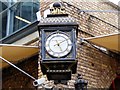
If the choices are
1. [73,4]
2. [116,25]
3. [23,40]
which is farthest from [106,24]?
[23,40]

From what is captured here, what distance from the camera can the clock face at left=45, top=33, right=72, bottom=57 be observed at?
309 cm

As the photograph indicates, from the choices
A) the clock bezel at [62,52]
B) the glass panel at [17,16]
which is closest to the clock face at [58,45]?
the clock bezel at [62,52]

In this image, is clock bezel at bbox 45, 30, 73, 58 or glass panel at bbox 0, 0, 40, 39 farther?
glass panel at bbox 0, 0, 40, 39

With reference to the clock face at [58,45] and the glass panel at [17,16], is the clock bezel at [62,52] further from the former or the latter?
the glass panel at [17,16]

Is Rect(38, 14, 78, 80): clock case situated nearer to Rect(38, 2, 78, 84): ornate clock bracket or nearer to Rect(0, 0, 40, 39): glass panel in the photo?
Rect(38, 2, 78, 84): ornate clock bracket

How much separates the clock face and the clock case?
0.03 m

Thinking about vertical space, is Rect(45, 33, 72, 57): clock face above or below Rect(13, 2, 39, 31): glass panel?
below

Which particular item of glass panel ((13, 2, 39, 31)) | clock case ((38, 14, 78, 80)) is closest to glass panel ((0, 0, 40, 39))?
glass panel ((13, 2, 39, 31))

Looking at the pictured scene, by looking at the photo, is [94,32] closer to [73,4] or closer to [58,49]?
[73,4]

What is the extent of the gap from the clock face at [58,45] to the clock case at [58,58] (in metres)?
0.03

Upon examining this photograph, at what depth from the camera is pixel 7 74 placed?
657 centimetres

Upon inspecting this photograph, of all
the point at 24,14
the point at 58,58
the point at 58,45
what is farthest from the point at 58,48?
the point at 24,14

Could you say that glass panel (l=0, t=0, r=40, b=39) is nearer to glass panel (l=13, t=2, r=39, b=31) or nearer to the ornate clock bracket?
glass panel (l=13, t=2, r=39, b=31)

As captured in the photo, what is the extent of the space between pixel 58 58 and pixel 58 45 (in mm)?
156
